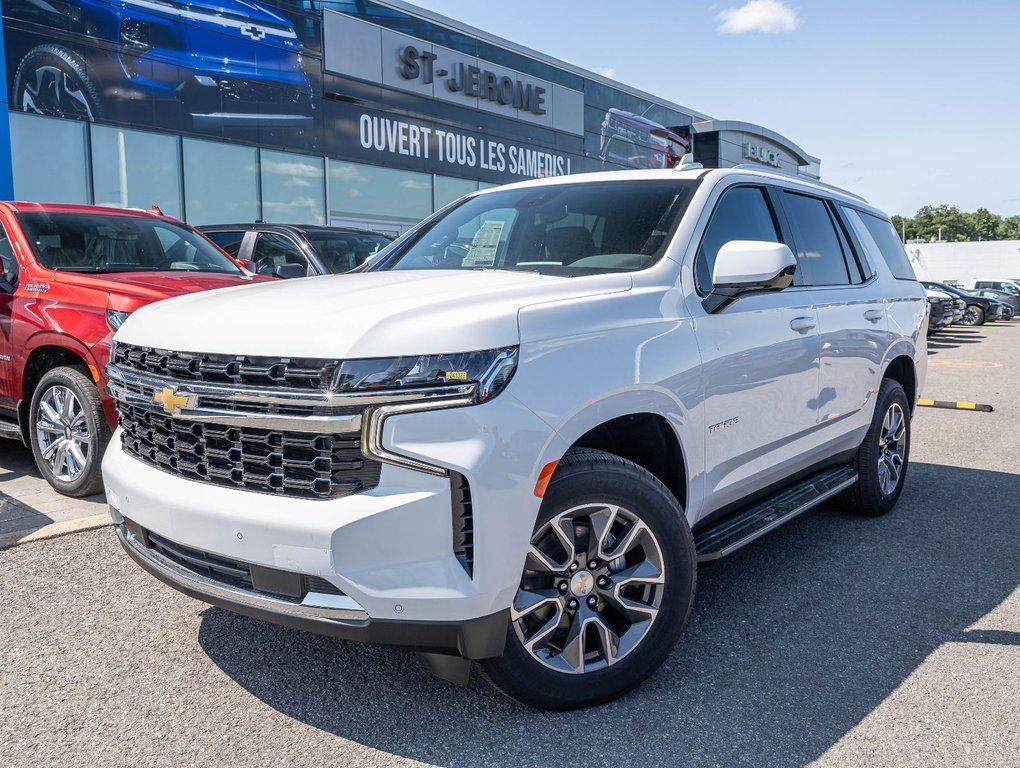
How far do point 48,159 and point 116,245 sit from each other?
9.69 meters

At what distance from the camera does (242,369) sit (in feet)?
8.44

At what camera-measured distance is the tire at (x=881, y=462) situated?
505 centimetres

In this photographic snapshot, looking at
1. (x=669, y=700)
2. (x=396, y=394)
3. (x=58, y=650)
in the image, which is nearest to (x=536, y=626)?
(x=669, y=700)

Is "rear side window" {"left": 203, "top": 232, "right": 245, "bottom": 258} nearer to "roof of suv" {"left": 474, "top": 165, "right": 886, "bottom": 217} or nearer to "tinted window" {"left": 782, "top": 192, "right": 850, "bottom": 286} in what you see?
"roof of suv" {"left": 474, "top": 165, "right": 886, "bottom": 217}

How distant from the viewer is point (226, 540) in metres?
2.56

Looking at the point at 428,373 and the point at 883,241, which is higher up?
the point at 883,241

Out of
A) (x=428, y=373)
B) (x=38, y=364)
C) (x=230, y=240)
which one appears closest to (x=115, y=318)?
(x=38, y=364)

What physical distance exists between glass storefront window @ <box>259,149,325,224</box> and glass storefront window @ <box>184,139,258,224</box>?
309mm

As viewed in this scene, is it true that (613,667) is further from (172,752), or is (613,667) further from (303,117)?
(303,117)

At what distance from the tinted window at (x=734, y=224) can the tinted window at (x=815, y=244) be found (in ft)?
0.88

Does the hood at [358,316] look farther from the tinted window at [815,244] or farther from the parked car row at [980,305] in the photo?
the parked car row at [980,305]

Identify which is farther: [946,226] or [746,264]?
[946,226]

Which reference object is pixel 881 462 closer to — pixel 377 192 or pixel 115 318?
pixel 115 318

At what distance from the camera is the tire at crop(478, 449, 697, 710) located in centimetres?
270
